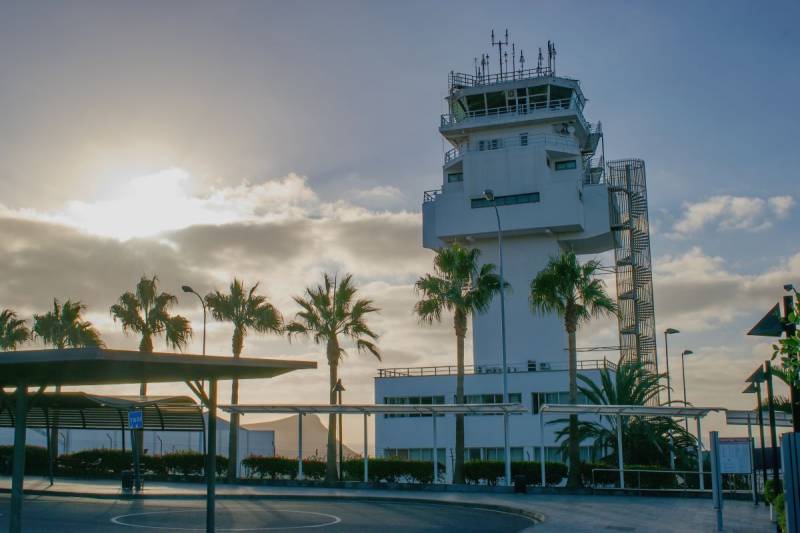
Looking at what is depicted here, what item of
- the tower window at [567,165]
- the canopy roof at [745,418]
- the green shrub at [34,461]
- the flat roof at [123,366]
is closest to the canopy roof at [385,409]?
the canopy roof at [745,418]

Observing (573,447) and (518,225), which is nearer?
(573,447)

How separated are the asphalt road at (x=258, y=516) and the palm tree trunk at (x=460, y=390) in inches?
321

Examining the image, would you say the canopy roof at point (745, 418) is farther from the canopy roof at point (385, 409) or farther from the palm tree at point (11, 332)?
the palm tree at point (11, 332)

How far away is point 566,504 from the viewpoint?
1172 inches

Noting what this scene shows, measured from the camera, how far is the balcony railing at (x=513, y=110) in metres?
66.1

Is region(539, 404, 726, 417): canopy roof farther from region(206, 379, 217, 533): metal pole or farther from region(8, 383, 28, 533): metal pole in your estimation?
region(8, 383, 28, 533): metal pole

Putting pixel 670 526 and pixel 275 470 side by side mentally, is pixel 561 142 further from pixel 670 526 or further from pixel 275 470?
pixel 670 526

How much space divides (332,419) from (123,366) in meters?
27.3

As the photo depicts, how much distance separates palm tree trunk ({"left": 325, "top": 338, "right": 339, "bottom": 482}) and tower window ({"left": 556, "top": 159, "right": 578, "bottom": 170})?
28748mm

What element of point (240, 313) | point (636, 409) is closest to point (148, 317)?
point (240, 313)

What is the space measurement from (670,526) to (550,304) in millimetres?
17134

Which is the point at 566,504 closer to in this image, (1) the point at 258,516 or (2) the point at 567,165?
(1) the point at 258,516

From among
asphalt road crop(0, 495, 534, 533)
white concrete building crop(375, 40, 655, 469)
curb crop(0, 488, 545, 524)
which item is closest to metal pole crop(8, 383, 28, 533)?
asphalt road crop(0, 495, 534, 533)

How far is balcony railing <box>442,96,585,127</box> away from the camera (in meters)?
66.1
